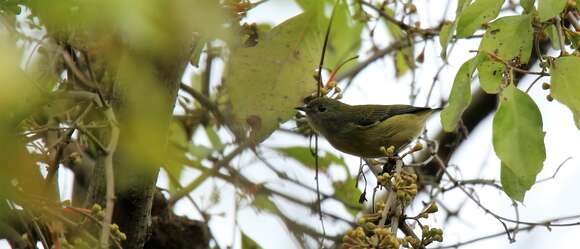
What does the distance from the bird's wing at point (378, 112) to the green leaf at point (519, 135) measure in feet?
12.0

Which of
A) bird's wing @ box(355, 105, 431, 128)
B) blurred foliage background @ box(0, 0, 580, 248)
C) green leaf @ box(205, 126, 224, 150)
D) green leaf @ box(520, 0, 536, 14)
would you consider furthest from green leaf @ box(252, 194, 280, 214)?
bird's wing @ box(355, 105, 431, 128)

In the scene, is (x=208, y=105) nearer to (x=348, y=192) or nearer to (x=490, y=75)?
(x=348, y=192)

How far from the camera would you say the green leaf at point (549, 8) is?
227 cm

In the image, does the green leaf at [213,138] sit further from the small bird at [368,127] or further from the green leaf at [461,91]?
the green leaf at [461,91]

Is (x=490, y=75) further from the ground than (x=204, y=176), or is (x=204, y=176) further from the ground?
(x=204, y=176)

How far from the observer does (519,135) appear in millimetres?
2330

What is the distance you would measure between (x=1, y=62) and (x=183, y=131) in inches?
180

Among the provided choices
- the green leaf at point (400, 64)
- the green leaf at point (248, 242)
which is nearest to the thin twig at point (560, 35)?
the green leaf at point (248, 242)

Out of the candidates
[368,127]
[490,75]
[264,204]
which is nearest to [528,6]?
[490,75]

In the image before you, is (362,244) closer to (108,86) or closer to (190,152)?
(108,86)

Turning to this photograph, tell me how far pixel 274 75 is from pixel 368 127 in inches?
82.3

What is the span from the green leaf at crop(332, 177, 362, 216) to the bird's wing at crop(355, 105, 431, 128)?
90cm

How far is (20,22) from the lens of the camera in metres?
3.63

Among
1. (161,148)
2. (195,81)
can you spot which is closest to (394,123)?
(195,81)
